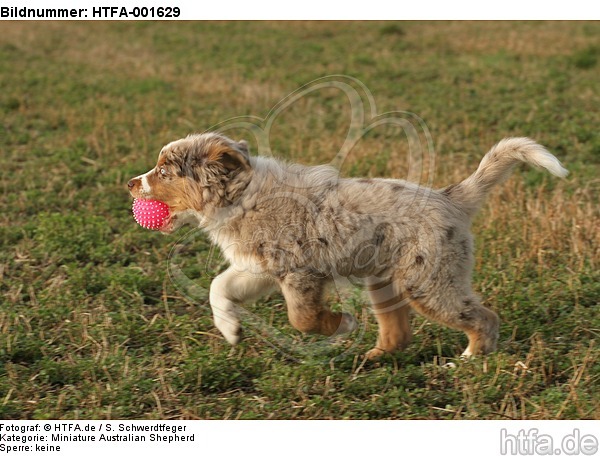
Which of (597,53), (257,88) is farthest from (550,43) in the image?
(257,88)

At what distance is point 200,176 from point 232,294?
32.6 inches

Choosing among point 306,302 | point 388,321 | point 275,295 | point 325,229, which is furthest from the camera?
point 275,295

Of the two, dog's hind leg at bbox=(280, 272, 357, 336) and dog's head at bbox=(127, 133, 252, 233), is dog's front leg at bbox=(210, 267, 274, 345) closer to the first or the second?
dog's hind leg at bbox=(280, 272, 357, 336)

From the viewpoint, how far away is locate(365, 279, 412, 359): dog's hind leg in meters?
5.98

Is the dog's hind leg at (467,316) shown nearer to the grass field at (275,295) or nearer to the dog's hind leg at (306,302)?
the grass field at (275,295)

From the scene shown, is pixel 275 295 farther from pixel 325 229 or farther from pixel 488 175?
pixel 488 175

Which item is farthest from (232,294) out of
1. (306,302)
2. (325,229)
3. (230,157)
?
(230,157)

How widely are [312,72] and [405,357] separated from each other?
9.11 metres

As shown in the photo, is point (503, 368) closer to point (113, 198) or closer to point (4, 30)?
point (113, 198)

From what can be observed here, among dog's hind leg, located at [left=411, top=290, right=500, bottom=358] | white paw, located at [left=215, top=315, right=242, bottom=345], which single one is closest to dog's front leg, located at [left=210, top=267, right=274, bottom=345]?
white paw, located at [left=215, top=315, right=242, bottom=345]

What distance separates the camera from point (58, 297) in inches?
269

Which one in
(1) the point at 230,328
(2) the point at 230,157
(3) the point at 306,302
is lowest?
(1) the point at 230,328

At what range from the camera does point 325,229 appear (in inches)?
224

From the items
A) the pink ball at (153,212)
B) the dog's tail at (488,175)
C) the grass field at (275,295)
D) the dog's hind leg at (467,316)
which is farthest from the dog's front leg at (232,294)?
the dog's tail at (488,175)
